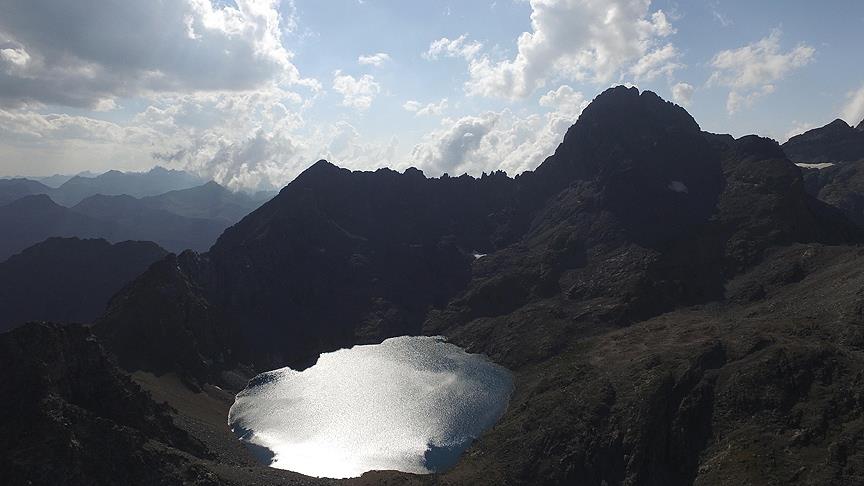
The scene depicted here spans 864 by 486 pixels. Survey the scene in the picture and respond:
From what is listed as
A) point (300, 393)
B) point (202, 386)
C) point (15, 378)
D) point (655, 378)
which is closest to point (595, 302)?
point (655, 378)

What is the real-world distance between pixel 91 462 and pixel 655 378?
325 ft

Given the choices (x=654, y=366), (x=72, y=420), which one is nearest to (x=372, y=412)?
(x=654, y=366)

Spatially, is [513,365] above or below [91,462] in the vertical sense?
below

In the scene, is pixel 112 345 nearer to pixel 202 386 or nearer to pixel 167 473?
pixel 202 386

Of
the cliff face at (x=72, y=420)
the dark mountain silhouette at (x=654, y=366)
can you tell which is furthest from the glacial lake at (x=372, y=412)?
the cliff face at (x=72, y=420)

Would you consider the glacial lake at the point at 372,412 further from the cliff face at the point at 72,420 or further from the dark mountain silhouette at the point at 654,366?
the cliff face at the point at 72,420

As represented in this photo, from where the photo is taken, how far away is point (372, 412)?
136500 mm

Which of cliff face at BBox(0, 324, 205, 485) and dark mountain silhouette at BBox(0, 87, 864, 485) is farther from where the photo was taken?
dark mountain silhouette at BBox(0, 87, 864, 485)

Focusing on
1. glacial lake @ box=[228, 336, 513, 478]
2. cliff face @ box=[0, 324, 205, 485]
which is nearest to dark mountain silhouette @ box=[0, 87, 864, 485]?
cliff face @ box=[0, 324, 205, 485]

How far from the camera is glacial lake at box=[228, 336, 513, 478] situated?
116062 mm

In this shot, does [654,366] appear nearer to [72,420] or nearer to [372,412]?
[372,412]

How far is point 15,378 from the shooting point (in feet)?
258

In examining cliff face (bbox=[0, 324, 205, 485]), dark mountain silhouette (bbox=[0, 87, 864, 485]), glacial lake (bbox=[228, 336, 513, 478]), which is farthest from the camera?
glacial lake (bbox=[228, 336, 513, 478])

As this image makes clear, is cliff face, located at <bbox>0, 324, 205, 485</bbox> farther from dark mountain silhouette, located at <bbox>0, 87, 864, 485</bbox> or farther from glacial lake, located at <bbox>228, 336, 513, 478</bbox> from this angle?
glacial lake, located at <bbox>228, 336, 513, 478</bbox>
